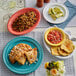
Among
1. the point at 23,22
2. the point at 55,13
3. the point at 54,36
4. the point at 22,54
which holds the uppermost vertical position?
the point at 55,13

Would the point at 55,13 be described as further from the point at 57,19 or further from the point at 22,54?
the point at 22,54

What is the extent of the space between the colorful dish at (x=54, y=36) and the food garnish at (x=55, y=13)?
0.17 m

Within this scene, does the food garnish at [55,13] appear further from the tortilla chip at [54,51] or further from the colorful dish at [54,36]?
the tortilla chip at [54,51]

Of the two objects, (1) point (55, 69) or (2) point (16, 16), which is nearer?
(1) point (55, 69)

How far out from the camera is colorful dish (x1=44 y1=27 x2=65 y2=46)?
158 cm

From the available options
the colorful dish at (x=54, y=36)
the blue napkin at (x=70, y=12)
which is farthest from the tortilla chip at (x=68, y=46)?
the blue napkin at (x=70, y=12)

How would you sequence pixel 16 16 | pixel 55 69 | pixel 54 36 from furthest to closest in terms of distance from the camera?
pixel 16 16 < pixel 54 36 < pixel 55 69

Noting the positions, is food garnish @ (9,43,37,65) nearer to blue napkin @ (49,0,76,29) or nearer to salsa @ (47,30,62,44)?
salsa @ (47,30,62,44)

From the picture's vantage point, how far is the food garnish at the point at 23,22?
1638 millimetres

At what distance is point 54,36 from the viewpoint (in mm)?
1604

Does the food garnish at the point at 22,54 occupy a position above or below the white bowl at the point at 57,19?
below

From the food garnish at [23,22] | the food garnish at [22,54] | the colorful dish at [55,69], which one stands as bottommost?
the colorful dish at [55,69]

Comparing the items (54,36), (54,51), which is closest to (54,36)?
(54,36)

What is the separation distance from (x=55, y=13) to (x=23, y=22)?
38 cm
